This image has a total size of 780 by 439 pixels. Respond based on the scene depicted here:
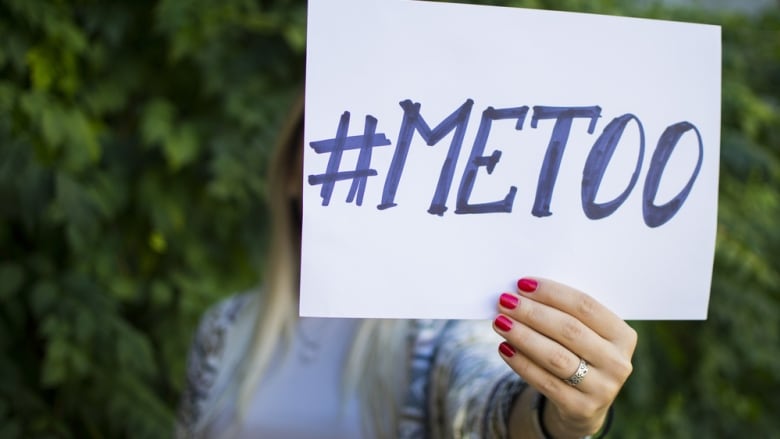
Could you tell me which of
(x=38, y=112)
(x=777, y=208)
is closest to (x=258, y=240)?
(x=38, y=112)

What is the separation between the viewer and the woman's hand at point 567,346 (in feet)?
2.68

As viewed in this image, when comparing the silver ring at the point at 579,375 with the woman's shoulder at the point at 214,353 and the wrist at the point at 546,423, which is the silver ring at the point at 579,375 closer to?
the wrist at the point at 546,423

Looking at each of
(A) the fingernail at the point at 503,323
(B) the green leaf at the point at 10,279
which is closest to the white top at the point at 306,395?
(A) the fingernail at the point at 503,323

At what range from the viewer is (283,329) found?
1.49m

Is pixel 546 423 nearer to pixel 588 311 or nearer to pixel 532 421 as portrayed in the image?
pixel 532 421

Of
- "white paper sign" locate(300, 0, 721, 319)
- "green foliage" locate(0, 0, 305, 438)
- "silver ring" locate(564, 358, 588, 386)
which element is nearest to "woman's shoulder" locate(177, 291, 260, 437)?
"green foliage" locate(0, 0, 305, 438)

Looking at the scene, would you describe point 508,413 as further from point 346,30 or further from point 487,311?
point 346,30

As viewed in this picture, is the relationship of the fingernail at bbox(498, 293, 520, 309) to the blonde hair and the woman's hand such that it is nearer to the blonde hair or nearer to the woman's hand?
the woman's hand

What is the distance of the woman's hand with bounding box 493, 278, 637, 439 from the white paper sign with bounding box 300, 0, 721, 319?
0.05m

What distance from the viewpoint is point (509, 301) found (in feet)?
2.77

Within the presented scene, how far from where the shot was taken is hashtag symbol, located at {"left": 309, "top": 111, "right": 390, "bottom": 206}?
2.78ft

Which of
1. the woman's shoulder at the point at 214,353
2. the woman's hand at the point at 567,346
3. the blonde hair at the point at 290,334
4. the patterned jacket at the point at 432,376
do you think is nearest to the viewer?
the woman's hand at the point at 567,346

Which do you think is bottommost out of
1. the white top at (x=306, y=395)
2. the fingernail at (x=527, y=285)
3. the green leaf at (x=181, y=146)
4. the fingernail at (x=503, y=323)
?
the white top at (x=306, y=395)

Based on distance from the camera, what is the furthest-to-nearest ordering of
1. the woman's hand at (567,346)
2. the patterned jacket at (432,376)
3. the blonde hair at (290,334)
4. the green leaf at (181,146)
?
the green leaf at (181,146) → the blonde hair at (290,334) → the patterned jacket at (432,376) → the woman's hand at (567,346)
